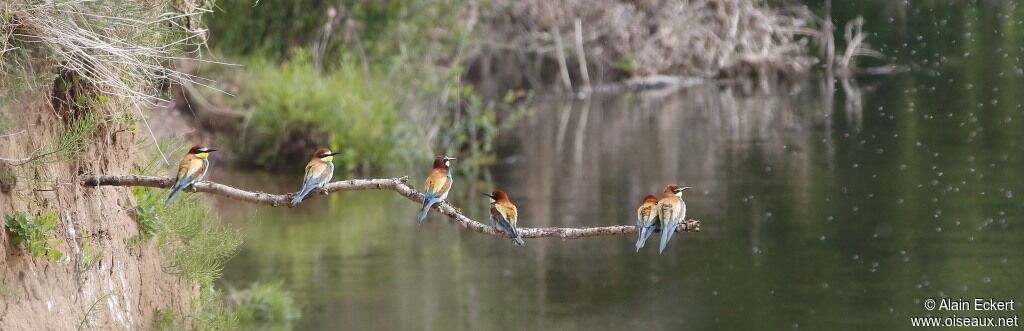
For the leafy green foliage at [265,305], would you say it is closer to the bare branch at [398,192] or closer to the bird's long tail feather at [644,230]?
the bare branch at [398,192]

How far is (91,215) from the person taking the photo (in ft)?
20.4

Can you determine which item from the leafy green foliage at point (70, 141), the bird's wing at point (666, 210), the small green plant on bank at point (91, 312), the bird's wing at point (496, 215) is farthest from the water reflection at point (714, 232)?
the bird's wing at point (666, 210)

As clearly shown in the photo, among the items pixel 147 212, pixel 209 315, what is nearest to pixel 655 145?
pixel 209 315

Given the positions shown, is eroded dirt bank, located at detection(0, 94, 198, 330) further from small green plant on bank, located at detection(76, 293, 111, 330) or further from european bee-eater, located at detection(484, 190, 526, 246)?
european bee-eater, located at detection(484, 190, 526, 246)

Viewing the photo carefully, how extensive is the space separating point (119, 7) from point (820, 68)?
892 inches

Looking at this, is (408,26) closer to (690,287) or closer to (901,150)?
(901,150)

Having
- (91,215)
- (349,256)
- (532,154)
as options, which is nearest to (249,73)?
(532,154)

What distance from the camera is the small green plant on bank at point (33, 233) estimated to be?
5609 mm

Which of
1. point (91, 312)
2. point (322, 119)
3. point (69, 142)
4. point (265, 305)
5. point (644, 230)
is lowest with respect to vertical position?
point (265, 305)

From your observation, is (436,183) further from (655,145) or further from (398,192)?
(655,145)

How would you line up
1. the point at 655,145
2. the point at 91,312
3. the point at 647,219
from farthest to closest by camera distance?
1. the point at 655,145
2. the point at 91,312
3. the point at 647,219

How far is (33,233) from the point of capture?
18.5 ft

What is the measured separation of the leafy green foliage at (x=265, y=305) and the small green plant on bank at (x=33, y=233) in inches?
201

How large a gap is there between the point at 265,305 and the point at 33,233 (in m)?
5.38
